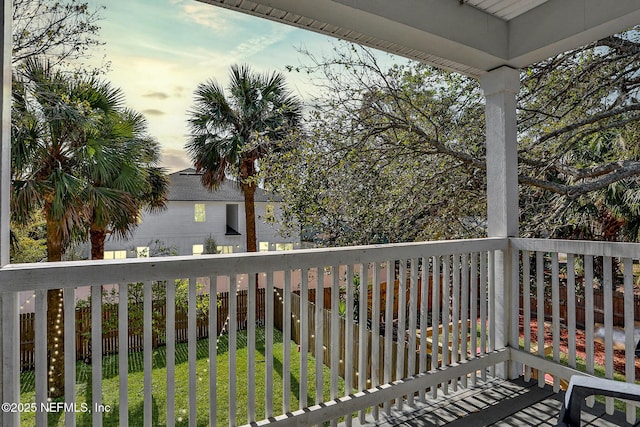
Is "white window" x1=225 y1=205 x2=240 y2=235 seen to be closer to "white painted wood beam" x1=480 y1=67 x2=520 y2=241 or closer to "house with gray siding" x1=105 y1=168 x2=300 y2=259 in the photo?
"house with gray siding" x1=105 y1=168 x2=300 y2=259

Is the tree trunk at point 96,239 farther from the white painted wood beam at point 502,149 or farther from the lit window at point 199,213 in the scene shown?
the white painted wood beam at point 502,149

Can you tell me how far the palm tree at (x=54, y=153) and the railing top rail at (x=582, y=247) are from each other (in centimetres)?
372

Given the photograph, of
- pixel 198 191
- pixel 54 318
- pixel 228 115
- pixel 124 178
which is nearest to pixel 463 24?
pixel 124 178

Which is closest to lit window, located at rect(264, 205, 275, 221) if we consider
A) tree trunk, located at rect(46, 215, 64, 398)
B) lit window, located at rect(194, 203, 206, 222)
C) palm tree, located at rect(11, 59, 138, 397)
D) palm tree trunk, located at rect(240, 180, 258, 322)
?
palm tree trunk, located at rect(240, 180, 258, 322)

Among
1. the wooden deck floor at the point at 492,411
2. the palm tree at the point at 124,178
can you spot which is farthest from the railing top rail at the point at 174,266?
the palm tree at the point at 124,178

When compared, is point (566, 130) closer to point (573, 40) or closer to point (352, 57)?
point (573, 40)

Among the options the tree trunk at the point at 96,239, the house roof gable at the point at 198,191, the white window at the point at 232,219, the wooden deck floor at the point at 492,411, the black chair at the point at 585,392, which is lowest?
the wooden deck floor at the point at 492,411

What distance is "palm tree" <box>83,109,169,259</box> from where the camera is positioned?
3785mm

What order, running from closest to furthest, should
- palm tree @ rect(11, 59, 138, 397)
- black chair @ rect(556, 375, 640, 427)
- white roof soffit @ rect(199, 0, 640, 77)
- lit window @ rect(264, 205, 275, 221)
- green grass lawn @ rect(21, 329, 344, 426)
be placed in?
1. black chair @ rect(556, 375, 640, 427)
2. white roof soffit @ rect(199, 0, 640, 77)
3. palm tree @ rect(11, 59, 138, 397)
4. green grass lawn @ rect(21, 329, 344, 426)
5. lit window @ rect(264, 205, 275, 221)

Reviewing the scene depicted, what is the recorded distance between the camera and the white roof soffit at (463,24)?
185 centimetres

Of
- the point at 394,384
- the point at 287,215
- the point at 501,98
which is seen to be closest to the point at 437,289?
the point at 394,384

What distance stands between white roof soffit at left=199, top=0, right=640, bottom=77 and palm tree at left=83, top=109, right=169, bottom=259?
2774mm

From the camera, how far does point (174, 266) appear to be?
1.43m

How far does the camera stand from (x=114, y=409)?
471 cm
